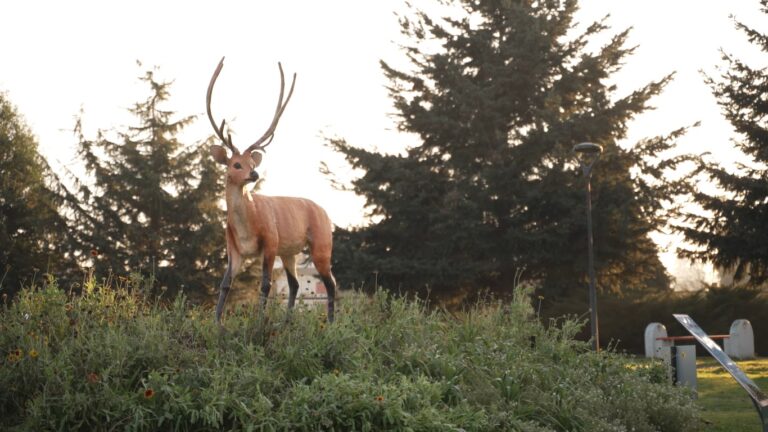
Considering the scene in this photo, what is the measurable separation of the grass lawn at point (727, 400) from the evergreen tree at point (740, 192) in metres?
4.27

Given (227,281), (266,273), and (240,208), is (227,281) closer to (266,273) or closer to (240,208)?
(266,273)

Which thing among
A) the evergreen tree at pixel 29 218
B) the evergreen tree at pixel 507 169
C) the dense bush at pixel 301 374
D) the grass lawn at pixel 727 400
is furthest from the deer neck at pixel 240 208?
the evergreen tree at pixel 29 218

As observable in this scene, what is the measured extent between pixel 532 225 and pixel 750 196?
17.3 feet

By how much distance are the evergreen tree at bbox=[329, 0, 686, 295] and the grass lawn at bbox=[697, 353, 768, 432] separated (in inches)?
215

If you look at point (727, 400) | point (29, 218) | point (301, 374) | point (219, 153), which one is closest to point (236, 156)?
point (219, 153)

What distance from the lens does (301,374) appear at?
26.3 feet

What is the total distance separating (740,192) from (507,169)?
18.5ft

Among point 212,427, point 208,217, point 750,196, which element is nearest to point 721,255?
point 750,196

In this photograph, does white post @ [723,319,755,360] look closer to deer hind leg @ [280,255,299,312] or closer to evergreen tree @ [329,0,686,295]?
evergreen tree @ [329,0,686,295]

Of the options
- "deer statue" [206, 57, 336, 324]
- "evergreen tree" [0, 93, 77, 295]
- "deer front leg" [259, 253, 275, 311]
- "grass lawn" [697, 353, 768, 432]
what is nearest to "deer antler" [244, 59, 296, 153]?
"deer statue" [206, 57, 336, 324]

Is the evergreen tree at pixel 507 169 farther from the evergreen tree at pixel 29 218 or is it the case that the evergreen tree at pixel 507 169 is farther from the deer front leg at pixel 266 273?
the deer front leg at pixel 266 273

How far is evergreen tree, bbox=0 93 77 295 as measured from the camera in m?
25.3

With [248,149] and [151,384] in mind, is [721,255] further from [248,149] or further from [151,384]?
[151,384]

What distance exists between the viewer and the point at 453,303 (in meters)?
24.6
